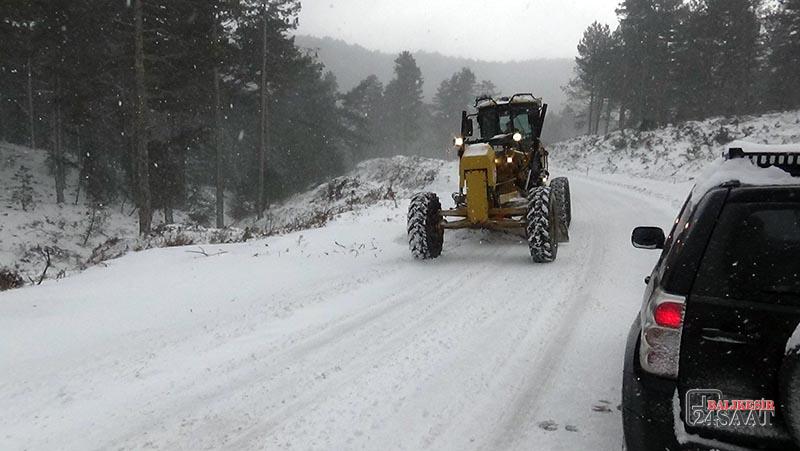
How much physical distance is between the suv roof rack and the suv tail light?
841mm

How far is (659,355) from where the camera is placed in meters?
2.35

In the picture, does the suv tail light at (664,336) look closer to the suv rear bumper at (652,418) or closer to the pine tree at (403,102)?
the suv rear bumper at (652,418)

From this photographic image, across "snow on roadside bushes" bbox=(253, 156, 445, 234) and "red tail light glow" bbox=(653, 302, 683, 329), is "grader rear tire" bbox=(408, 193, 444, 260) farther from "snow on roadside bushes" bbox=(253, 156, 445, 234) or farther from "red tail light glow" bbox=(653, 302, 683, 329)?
"snow on roadside bushes" bbox=(253, 156, 445, 234)

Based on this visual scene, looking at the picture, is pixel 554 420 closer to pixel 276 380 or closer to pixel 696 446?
pixel 696 446

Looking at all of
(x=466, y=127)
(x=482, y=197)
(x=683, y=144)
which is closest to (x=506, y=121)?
(x=466, y=127)

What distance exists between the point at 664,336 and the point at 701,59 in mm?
43460

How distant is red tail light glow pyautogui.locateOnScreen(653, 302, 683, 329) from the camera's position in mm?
2303

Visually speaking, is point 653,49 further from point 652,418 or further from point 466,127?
point 652,418

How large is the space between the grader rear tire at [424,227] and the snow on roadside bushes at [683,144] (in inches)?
661

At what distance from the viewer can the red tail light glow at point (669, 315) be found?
2.30 m

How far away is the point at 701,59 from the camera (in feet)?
124

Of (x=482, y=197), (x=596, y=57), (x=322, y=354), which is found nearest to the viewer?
(x=322, y=354)

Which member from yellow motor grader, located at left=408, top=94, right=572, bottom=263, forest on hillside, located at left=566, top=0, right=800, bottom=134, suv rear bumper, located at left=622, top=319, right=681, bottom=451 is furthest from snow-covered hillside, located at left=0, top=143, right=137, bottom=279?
forest on hillside, located at left=566, top=0, right=800, bottom=134

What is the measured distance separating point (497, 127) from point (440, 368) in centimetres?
714
